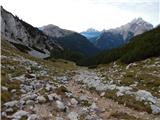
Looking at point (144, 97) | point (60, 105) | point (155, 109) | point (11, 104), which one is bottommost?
point (11, 104)

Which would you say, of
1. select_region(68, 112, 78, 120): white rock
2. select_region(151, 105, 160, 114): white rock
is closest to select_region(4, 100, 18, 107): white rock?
select_region(68, 112, 78, 120): white rock

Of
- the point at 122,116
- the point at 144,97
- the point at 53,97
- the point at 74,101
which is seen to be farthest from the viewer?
the point at 144,97

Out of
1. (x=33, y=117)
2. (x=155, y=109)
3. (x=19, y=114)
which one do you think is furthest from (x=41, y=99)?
(x=155, y=109)

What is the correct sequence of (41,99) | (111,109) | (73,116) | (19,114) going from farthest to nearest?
1. (111,109)
2. (41,99)
3. (73,116)
4. (19,114)

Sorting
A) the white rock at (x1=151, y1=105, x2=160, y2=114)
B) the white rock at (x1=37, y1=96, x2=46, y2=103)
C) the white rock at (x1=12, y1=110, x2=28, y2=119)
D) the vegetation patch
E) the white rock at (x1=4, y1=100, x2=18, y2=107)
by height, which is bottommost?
the white rock at (x1=12, y1=110, x2=28, y2=119)

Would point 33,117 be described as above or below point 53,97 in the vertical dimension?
below

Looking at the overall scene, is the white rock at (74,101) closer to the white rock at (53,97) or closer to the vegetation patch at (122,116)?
the white rock at (53,97)

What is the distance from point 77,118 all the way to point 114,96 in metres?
8.04

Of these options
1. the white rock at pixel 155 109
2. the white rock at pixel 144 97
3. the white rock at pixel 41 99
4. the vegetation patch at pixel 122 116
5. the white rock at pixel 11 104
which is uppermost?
the white rock at pixel 144 97

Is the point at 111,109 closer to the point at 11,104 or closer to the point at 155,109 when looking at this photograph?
the point at 155,109

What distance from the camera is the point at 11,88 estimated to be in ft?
74.6

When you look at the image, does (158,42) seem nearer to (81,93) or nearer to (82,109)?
(81,93)

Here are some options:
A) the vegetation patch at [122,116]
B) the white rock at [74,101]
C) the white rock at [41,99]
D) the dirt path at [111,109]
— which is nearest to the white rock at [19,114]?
the white rock at [41,99]

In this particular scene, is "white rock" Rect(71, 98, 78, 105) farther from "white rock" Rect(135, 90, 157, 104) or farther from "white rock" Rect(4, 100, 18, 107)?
"white rock" Rect(135, 90, 157, 104)
